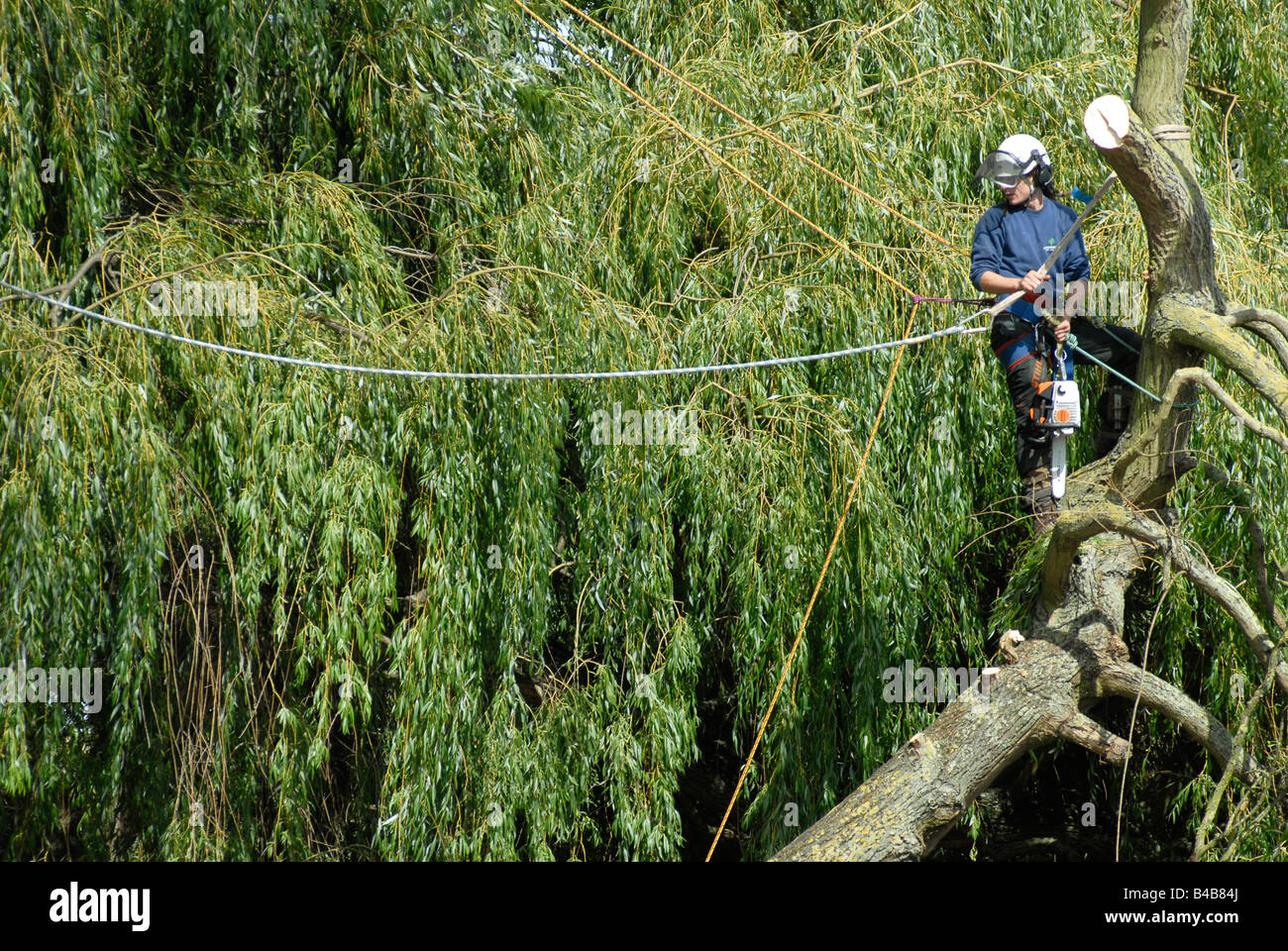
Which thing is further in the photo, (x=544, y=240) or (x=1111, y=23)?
(x=1111, y=23)

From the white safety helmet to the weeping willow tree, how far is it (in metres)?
0.68

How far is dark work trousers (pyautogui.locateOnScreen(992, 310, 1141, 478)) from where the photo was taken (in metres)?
5.57

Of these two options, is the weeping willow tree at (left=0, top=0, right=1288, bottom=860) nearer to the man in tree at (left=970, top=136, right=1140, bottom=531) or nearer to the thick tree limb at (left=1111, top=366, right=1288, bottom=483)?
the thick tree limb at (left=1111, top=366, right=1288, bottom=483)

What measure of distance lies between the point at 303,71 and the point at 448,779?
3217 millimetres

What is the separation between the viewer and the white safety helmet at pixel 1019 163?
18.3ft

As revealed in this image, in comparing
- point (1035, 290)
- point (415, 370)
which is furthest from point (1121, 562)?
point (415, 370)

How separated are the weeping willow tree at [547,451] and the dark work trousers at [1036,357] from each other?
0.40 m

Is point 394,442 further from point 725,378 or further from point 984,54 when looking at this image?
point 984,54

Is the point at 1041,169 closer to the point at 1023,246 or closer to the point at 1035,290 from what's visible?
the point at 1023,246

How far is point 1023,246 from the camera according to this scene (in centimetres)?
550

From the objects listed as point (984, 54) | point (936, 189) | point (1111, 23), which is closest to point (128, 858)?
point (936, 189)

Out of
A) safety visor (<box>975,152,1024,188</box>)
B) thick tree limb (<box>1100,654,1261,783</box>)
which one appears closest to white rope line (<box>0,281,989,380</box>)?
safety visor (<box>975,152,1024,188</box>)
